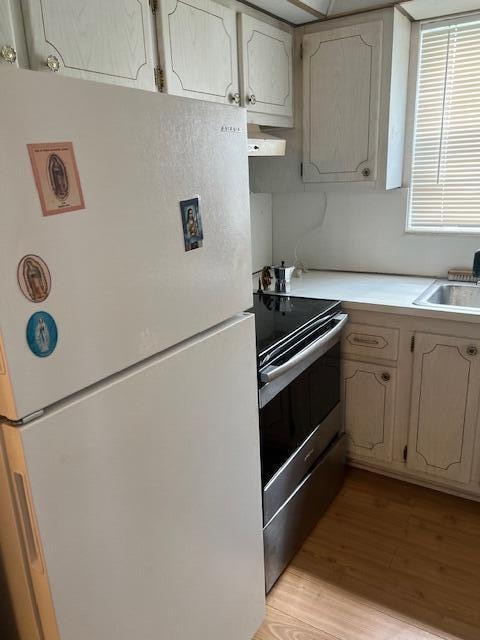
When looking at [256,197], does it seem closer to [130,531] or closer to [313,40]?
[313,40]

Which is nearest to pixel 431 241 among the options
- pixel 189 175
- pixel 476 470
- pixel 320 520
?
pixel 476 470

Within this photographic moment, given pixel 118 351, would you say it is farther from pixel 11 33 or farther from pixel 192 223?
pixel 11 33

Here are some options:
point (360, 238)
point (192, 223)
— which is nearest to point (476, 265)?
point (360, 238)

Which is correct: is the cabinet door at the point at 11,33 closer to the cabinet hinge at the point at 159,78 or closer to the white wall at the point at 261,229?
the cabinet hinge at the point at 159,78

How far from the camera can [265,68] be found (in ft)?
6.26

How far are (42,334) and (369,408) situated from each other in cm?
175

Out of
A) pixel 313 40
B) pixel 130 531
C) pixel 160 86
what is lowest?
pixel 130 531

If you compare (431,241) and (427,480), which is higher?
(431,241)

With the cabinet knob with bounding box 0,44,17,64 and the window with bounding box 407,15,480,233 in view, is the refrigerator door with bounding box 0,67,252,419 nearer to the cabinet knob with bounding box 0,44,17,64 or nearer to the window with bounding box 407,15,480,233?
the cabinet knob with bounding box 0,44,17,64

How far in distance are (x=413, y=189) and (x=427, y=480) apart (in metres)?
1.40

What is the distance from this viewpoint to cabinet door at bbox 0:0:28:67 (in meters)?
1.00

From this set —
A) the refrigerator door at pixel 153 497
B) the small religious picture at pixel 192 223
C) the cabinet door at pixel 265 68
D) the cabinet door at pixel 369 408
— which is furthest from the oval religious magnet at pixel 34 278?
the cabinet door at pixel 369 408

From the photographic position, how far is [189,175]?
1007mm

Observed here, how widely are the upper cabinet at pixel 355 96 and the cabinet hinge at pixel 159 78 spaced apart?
3.18ft
